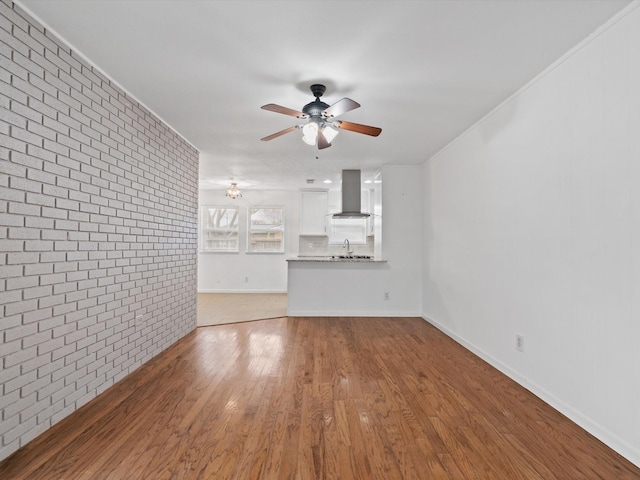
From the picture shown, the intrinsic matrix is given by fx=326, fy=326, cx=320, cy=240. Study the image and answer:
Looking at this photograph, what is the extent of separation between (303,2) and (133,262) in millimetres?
2440

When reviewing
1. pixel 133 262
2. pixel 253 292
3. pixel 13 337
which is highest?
pixel 133 262

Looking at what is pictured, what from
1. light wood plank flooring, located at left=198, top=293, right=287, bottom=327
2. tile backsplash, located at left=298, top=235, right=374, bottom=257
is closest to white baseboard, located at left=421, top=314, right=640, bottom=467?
light wood plank flooring, located at left=198, top=293, right=287, bottom=327

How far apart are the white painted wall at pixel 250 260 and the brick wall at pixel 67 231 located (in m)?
4.34

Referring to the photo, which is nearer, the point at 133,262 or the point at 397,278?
the point at 133,262

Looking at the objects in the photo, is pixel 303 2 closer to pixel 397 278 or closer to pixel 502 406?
pixel 502 406

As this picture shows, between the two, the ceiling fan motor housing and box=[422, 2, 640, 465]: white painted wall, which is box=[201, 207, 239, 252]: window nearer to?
the ceiling fan motor housing

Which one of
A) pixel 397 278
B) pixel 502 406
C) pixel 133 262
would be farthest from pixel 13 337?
pixel 397 278

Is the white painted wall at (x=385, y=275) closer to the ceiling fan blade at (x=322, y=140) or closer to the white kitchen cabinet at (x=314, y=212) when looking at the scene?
the white kitchen cabinet at (x=314, y=212)

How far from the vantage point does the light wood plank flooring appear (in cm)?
501

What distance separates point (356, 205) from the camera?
5.77 metres

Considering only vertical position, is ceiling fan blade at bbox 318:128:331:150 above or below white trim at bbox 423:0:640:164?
below

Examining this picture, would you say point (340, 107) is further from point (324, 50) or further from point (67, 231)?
point (67, 231)

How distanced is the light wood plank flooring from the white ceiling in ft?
9.46

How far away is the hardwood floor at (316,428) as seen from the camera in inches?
64.3
